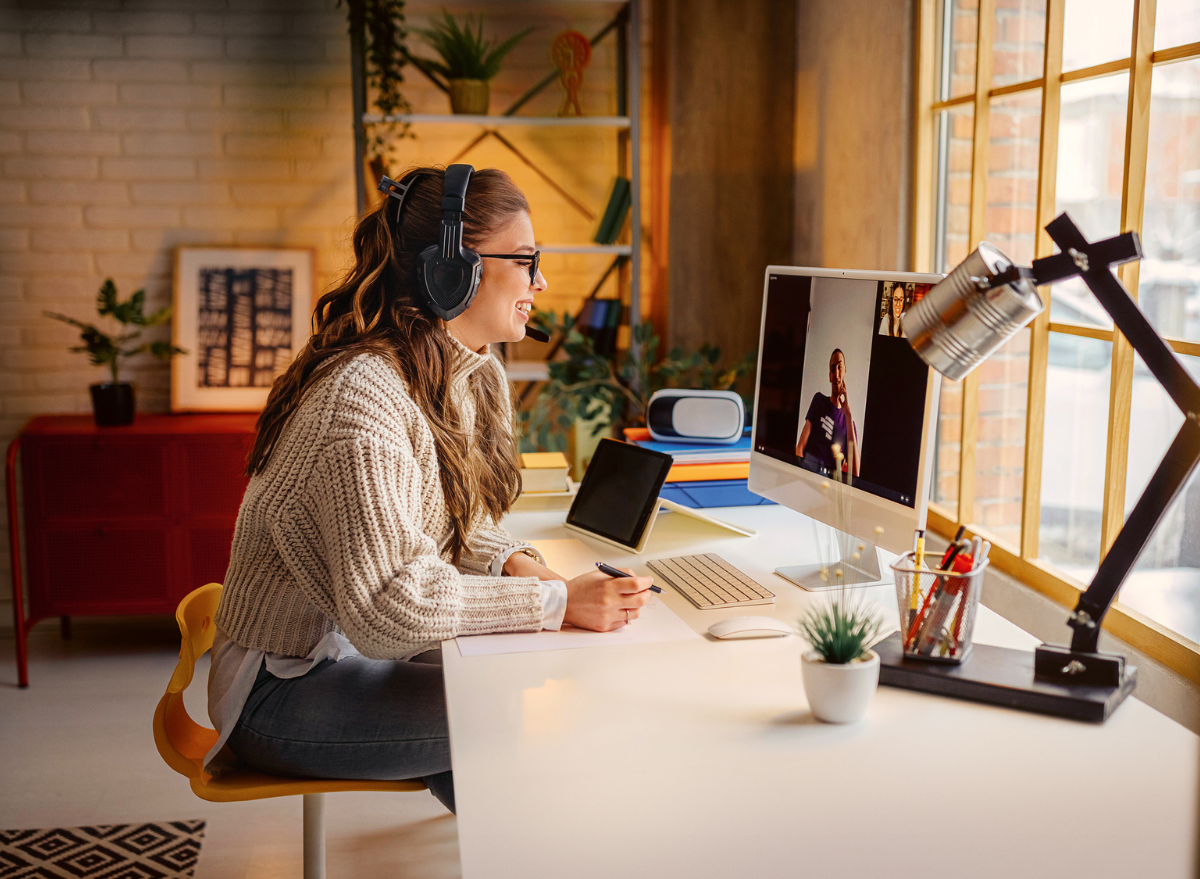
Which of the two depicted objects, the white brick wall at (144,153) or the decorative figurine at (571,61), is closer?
the decorative figurine at (571,61)

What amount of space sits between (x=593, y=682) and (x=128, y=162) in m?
2.97

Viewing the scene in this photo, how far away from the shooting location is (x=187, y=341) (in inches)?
136

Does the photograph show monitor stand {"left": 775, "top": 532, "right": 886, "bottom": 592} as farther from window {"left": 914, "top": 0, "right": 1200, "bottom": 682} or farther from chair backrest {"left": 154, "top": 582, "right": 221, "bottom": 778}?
chair backrest {"left": 154, "top": 582, "right": 221, "bottom": 778}

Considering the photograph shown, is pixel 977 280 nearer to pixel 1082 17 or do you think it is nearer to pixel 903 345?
pixel 903 345

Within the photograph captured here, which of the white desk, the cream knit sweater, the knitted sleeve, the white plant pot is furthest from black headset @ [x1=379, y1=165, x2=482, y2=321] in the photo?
the white plant pot

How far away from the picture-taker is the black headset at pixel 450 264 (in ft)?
5.16

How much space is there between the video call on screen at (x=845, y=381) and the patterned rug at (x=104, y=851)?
155 cm

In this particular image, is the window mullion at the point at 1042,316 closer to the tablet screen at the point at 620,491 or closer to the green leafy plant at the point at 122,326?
the tablet screen at the point at 620,491

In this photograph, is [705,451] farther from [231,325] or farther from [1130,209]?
[231,325]

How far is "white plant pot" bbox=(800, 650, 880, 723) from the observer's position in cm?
112

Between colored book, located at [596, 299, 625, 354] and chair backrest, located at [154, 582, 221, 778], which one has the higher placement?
colored book, located at [596, 299, 625, 354]

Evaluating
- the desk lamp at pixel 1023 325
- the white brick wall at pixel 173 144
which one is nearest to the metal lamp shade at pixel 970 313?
the desk lamp at pixel 1023 325

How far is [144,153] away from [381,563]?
8.85 ft

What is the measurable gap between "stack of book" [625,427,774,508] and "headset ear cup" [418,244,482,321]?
0.67 meters
